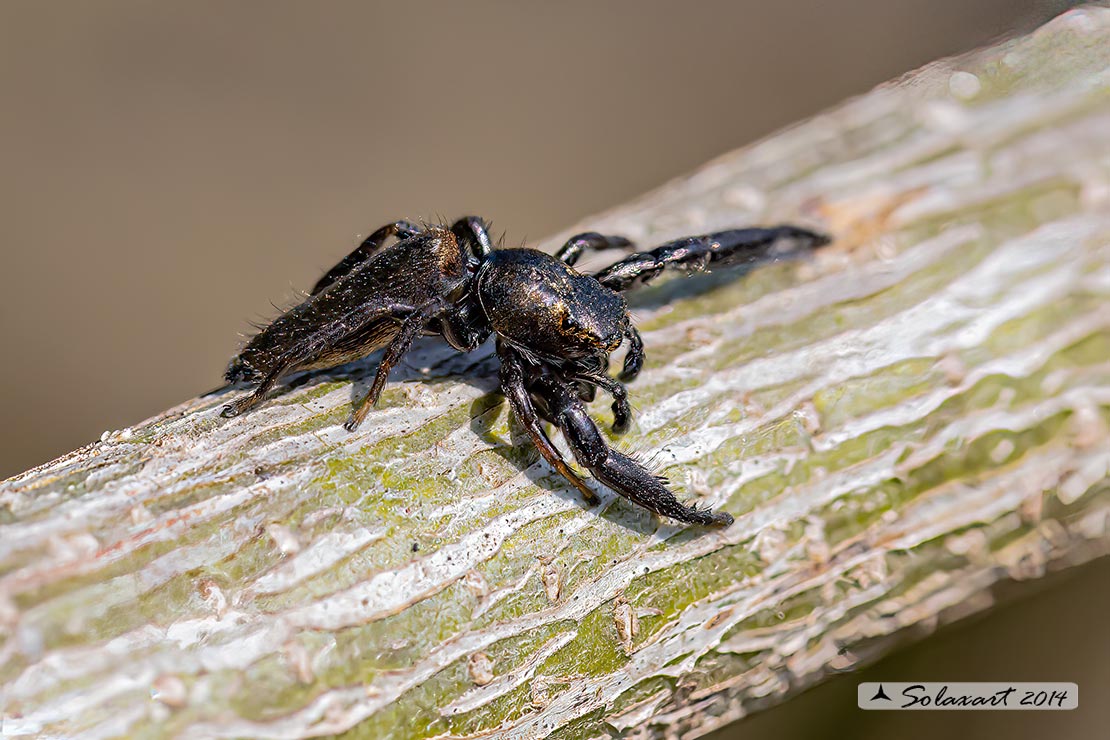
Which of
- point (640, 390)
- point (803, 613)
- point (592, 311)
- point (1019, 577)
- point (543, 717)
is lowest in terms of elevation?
point (1019, 577)

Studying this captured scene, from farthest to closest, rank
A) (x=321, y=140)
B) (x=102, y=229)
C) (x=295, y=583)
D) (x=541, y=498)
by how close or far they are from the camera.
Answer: (x=321, y=140) < (x=102, y=229) < (x=541, y=498) < (x=295, y=583)

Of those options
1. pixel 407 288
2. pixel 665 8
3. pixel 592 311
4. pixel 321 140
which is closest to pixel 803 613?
pixel 592 311

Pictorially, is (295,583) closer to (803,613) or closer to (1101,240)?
(803,613)

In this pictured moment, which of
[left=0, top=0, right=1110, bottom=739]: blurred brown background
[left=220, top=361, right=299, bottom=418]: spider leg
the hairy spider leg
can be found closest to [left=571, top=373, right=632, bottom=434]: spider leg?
the hairy spider leg

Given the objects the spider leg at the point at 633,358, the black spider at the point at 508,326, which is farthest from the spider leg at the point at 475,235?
the spider leg at the point at 633,358

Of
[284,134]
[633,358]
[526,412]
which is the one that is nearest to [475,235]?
[633,358]

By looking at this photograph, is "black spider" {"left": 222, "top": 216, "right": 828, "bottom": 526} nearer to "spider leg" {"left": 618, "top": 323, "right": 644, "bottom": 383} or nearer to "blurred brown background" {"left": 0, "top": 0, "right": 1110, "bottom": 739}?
"spider leg" {"left": 618, "top": 323, "right": 644, "bottom": 383}

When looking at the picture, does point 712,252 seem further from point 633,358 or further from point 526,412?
point 526,412
